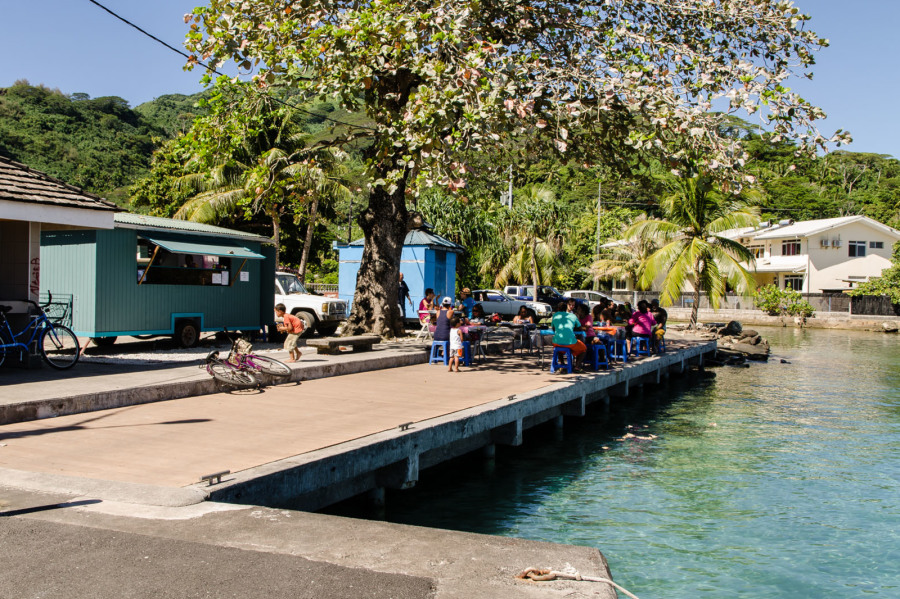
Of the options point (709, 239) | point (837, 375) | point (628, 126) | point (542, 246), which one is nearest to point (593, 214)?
point (542, 246)

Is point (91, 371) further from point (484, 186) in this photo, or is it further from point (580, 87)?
point (484, 186)

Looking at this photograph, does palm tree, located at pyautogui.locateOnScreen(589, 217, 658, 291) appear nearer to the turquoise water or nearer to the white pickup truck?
the white pickup truck

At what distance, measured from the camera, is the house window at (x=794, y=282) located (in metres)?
62.9

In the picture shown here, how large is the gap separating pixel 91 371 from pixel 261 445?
6.26 metres

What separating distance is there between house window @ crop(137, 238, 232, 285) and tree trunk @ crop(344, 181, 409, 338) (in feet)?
11.1

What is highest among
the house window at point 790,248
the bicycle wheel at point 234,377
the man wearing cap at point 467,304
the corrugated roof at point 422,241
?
Result: the house window at point 790,248

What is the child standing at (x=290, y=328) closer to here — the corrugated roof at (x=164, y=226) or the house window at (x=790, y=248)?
the corrugated roof at (x=164, y=226)

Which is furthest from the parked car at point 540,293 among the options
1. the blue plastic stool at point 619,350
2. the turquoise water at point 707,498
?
the turquoise water at point 707,498

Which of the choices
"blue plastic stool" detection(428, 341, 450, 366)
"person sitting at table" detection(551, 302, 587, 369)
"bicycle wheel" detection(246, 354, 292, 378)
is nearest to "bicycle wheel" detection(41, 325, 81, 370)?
"bicycle wheel" detection(246, 354, 292, 378)

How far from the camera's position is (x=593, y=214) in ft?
227

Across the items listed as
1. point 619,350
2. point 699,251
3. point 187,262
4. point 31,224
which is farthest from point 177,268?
point 699,251

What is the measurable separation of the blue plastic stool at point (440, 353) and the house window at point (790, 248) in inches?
2027

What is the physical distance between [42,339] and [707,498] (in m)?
10.8

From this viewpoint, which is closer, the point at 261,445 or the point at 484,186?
the point at 261,445
